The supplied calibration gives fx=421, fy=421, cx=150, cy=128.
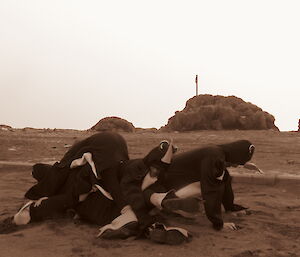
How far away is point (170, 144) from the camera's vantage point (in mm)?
3576

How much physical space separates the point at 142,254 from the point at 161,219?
59cm

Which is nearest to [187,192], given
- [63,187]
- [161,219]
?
[161,219]

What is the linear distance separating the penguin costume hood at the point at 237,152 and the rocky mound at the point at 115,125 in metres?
18.2

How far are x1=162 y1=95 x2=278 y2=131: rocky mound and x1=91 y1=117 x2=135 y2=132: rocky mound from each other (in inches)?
82.7

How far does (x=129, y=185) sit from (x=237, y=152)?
3.46ft

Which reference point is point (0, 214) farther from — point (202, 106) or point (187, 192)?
point (202, 106)

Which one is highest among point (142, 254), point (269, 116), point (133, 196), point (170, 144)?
point (269, 116)

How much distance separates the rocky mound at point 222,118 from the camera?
67.1ft

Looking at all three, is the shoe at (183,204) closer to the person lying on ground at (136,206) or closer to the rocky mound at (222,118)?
the person lying on ground at (136,206)

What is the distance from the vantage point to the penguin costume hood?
3.88 metres

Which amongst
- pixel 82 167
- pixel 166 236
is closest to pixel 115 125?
pixel 82 167

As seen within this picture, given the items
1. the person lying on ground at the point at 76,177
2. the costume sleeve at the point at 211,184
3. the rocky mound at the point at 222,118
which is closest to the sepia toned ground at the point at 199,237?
the person lying on ground at the point at 76,177

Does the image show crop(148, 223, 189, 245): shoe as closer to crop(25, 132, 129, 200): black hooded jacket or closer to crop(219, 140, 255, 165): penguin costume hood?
crop(25, 132, 129, 200): black hooded jacket

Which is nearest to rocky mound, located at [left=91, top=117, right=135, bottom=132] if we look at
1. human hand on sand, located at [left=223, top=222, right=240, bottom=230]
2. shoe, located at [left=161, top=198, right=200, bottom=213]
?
human hand on sand, located at [left=223, top=222, right=240, bottom=230]
